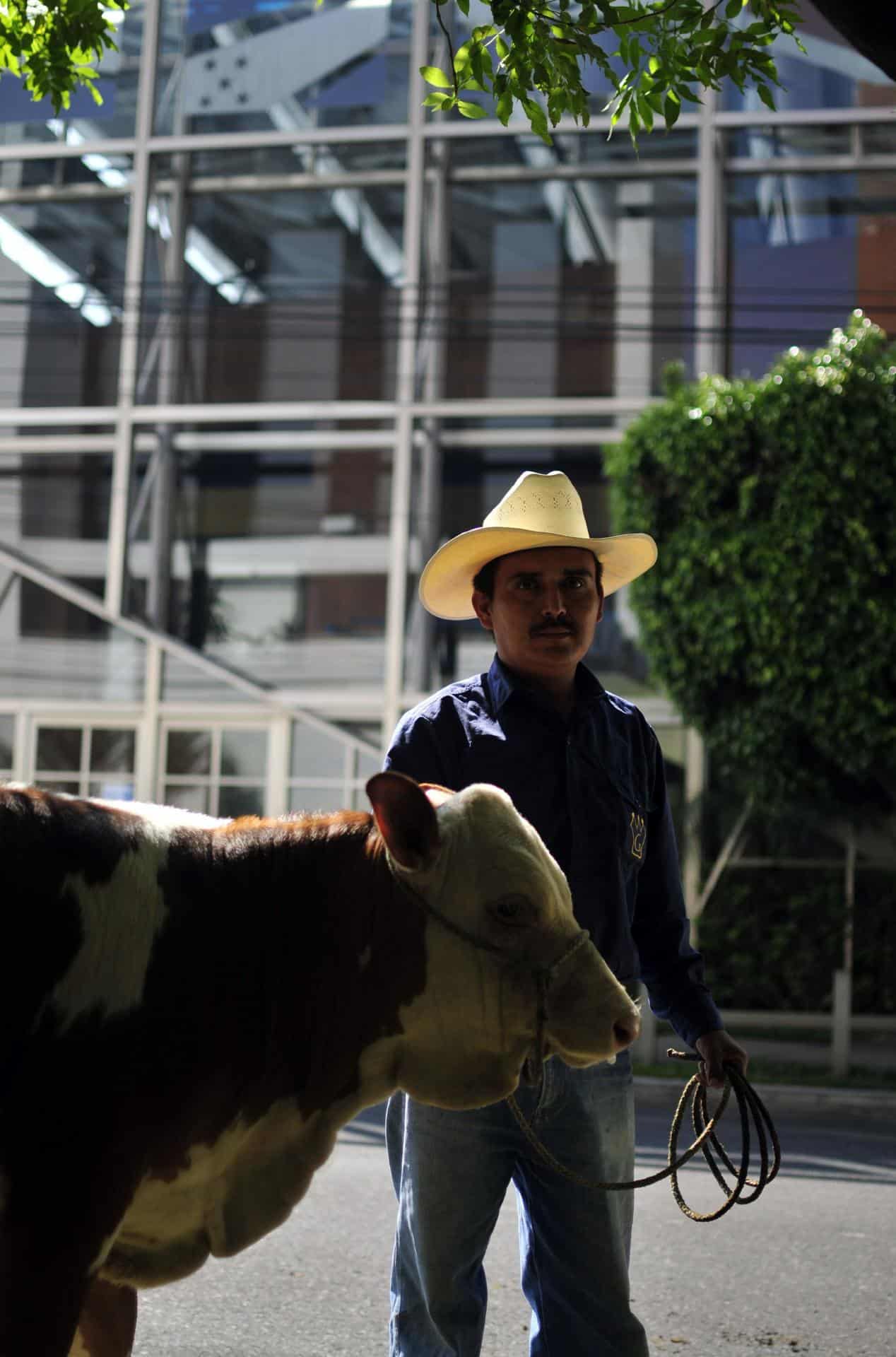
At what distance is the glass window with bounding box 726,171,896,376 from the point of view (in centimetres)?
1772

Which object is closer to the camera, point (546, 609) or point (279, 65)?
point (546, 609)

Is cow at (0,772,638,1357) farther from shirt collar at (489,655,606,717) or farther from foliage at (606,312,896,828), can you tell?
foliage at (606,312,896,828)

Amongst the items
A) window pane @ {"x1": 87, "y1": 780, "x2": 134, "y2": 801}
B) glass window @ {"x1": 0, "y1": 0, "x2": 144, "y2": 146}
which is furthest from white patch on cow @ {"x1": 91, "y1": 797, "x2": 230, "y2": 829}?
glass window @ {"x1": 0, "y1": 0, "x2": 144, "y2": 146}

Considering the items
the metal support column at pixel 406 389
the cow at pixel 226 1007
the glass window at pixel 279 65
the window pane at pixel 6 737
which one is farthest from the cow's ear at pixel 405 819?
the glass window at pixel 279 65

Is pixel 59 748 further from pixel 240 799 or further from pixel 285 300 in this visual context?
pixel 285 300

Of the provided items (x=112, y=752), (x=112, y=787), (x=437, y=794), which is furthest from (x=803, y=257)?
(x=437, y=794)

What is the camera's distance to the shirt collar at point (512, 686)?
355 centimetres

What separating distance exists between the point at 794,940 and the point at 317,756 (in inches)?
219

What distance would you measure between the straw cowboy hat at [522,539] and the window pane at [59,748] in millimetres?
14955

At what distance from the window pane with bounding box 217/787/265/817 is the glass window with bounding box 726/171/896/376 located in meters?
7.02

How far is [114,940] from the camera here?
2270 mm

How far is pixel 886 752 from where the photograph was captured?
1383 cm

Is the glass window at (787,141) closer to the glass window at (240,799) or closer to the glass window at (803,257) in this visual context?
the glass window at (803,257)

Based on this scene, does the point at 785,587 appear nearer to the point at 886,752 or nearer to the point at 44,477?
the point at 886,752
